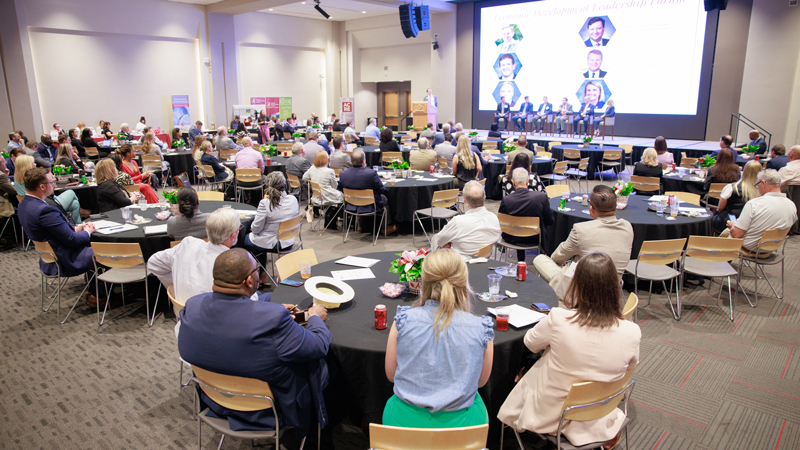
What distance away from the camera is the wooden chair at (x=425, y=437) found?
74.5 inches

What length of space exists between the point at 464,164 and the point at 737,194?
3.75 meters

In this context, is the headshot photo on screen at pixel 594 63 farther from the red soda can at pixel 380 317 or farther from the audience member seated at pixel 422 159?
the red soda can at pixel 380 317

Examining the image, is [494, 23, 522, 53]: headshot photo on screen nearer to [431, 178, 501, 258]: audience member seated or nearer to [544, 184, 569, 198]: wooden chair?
[544, 184, 569, 198]: wooden chair

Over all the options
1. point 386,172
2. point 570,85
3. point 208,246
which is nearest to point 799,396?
point 208,246

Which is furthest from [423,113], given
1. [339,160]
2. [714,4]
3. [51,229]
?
[51,229]

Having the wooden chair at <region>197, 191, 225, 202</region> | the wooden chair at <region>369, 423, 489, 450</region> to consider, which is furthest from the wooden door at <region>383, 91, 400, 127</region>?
the wooden chair at <region>369, 423, 489, 450</region>

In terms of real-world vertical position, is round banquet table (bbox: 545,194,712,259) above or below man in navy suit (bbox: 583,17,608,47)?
below

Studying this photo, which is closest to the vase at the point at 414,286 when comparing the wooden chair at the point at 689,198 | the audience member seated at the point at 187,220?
the audience member seated at the point at 187,220

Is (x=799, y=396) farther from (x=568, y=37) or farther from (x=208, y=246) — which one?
(x=568, y=37)

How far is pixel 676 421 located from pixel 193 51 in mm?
19420

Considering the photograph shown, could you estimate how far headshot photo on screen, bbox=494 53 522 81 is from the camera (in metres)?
18.4

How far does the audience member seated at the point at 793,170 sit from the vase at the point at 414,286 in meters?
6.74

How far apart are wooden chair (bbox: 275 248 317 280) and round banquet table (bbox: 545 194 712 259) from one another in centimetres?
295

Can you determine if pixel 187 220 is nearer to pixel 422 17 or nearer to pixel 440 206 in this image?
pixel 440 206
